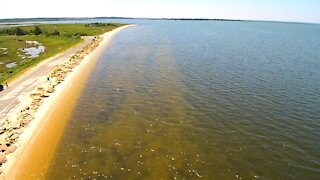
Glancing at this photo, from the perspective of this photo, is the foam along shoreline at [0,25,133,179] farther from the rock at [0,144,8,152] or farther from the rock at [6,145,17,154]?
the rock at [0,144,8,152]

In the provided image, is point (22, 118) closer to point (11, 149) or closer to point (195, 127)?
point (11, 149)

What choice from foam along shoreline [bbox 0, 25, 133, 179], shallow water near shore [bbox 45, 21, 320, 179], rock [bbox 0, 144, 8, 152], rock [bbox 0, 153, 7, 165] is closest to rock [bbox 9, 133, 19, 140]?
foam along shoreline [bbox 0, 25, 133, 179]

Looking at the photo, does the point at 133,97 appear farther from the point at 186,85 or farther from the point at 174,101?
the point at 186,85

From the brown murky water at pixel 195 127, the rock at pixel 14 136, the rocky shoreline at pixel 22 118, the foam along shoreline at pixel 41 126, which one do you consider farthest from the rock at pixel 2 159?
the brown murky water at pixel 195 127

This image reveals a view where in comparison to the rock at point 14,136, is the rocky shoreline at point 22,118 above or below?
above

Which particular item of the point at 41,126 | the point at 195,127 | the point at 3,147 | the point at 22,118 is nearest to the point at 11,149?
the point at 3,147

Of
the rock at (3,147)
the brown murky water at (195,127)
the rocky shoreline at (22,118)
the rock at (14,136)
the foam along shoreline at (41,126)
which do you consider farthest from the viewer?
the rock at (14,136)

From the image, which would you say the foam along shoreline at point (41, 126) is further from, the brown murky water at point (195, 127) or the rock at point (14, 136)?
the brown murky water at point (195, 127)
